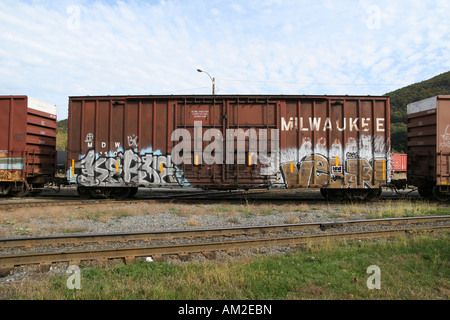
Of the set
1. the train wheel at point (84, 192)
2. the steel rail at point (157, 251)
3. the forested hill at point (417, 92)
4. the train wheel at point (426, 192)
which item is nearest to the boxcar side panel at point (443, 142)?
the train wheel at point (426, 192)

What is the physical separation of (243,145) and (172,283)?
744cm

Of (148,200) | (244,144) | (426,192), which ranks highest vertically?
(244,144)

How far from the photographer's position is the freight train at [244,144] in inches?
423

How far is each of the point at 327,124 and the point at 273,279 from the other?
831 cm

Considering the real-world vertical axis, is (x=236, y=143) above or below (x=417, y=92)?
below

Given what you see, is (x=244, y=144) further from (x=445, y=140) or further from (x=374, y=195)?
(x=445, y=140)

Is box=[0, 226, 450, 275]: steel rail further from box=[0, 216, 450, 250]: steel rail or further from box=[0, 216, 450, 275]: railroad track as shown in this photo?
box=[0, 216, 450, 250]: steel rail

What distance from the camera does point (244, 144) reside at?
10820 mm

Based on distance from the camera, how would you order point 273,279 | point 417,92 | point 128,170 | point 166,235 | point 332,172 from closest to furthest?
point 273,279 → point 166,235 → point 332,172 → point 128,170 → point 417,92

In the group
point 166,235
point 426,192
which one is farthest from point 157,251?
point 426,192

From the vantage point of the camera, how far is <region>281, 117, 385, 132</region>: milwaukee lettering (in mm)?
10883

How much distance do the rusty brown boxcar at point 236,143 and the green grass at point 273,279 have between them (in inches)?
224

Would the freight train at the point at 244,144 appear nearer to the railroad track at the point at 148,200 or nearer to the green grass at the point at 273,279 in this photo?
the railroad track at the point at 148,200
